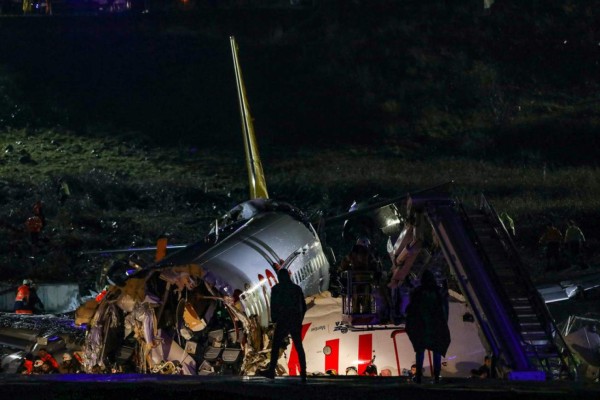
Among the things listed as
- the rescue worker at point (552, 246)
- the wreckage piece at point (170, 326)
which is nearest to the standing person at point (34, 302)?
the wreckage piece at point (170, 326)

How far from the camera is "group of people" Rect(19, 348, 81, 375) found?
26.6m

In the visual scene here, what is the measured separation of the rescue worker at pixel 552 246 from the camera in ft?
145

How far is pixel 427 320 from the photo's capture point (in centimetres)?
2067

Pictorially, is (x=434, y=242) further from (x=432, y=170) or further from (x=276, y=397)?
(x=432, y=170)

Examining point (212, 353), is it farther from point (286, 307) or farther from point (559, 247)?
point (559, 247)

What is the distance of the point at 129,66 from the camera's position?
8850 centimetres

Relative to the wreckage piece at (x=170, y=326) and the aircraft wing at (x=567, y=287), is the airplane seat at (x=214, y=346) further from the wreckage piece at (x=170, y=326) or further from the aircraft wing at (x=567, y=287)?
the aircraft wing at (x=567, y=287)

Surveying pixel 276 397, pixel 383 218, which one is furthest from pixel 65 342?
pixel 383 218

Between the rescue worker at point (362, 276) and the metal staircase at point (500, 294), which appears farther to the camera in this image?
the rescue worker at point (362, 276)

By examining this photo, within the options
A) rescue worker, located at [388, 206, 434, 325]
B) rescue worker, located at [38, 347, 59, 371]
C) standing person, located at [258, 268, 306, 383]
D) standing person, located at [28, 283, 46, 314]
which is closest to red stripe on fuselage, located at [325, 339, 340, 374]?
rescue worker, located at [388, 206, 434, 325]

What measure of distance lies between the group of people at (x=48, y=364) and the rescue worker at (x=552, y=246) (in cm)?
2163

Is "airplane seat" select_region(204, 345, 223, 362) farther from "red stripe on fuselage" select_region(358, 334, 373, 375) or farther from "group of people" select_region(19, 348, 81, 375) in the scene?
"red stripe on fuselage" select_region(358, 334, 373, 375)

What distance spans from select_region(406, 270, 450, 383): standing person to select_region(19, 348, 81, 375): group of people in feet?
28.5

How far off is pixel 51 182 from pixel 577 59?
4233cm
